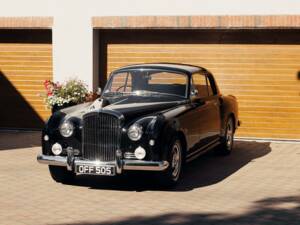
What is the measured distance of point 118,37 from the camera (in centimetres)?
1377

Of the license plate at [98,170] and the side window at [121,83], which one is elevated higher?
the side window at [121,83]

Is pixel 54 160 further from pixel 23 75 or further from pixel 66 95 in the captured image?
pixel 23 75

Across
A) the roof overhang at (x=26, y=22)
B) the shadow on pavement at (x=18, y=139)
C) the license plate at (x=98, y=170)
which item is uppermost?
the roof overhang at (x=26, y=22)

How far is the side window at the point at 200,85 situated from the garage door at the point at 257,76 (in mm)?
2843

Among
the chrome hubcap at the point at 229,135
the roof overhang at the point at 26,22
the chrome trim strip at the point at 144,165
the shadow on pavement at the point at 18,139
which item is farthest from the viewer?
the roof overhang at the point at 26,22

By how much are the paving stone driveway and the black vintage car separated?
1.18 feet

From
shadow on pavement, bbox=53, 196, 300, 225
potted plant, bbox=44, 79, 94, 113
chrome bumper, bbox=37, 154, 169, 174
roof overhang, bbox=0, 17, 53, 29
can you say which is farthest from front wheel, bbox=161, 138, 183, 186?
roof overhang, bbox=0, 17, 53, 29

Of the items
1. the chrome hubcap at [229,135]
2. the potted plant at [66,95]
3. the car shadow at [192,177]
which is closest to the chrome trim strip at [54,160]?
the car shadow at [192,177]

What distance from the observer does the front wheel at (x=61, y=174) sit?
8.69 metres

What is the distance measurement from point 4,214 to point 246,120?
7.20 meters

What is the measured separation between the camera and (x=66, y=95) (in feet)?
42.1

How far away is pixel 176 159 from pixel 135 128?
2.80 ft

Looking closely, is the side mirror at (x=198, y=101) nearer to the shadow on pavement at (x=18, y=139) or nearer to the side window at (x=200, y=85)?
the side window at (x=200, y=85)

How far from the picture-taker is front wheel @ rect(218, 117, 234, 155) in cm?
1102
